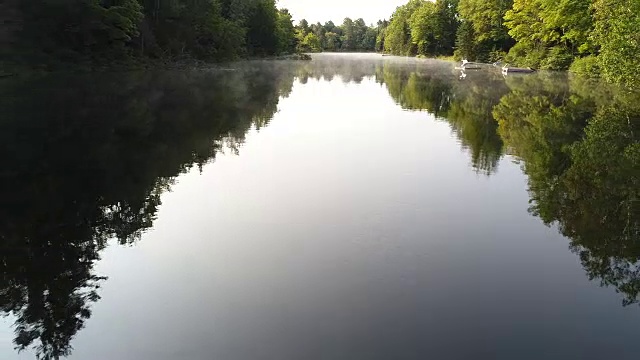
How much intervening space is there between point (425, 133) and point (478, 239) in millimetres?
11271

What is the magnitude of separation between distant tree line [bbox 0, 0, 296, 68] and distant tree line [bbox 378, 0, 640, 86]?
1340 inches

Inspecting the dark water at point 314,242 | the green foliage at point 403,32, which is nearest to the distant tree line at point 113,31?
the dark water at point 314,242

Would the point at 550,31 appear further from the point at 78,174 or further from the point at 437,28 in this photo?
the point at 78,174

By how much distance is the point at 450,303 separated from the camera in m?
6.58

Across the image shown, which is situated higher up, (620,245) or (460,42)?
(460,42)

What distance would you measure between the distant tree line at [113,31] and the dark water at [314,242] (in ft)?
65.7

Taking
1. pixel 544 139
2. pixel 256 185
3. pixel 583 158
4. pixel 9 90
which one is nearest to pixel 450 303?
pixel 256 185

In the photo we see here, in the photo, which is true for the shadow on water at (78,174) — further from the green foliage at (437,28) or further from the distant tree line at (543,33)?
the green foliage at (437,28)

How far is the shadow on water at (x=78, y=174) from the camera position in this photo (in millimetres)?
6594

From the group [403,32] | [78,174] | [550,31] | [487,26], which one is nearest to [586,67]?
[550,31]

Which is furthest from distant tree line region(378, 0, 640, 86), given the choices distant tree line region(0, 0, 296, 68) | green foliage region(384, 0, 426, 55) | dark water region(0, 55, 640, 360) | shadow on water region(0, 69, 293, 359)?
distant tree line region(0, 0, 296, 68)

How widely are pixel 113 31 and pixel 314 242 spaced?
3908 centimetres

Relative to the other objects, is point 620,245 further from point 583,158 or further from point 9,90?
point 9,90

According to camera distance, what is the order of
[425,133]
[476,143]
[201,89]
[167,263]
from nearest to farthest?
[167,263] < [476,143] < [425,133] < [201,89]
